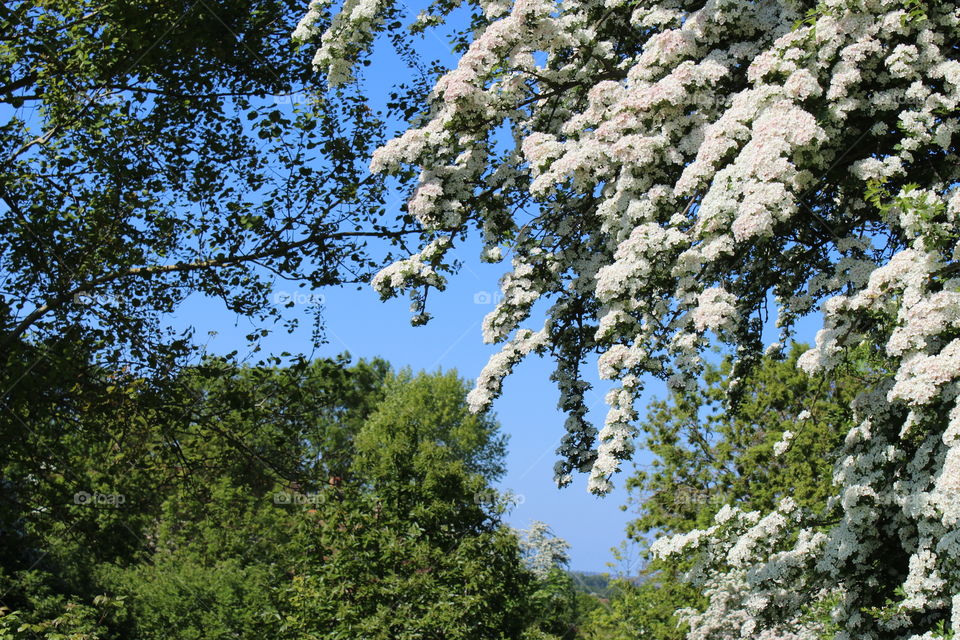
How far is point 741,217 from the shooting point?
5586mm

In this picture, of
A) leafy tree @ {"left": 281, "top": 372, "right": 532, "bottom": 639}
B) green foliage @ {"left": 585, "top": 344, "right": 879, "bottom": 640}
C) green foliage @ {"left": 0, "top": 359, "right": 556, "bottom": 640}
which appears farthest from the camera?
green foliage @ {"left": 585, "top": 344, "right": 879, "bottom": 640}

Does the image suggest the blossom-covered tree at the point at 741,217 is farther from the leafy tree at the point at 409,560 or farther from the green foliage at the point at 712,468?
the green foliage at the point at 712,468

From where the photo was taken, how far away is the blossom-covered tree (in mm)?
5703

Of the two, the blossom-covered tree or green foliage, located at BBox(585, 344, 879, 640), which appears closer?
the blossom-covered tree

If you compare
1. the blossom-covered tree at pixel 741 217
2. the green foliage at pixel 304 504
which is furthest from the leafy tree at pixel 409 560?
the blossom-covered tree at pixel 741 217

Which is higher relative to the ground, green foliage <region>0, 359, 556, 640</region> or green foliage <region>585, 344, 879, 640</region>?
green foliage <region>585, 344, 879, 640</region>

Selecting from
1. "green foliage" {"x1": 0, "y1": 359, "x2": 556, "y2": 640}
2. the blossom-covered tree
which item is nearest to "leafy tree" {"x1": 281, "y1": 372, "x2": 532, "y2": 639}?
"green foliage" {"x1": 0, "y1": 359, "x2": 556, "y2": 640}

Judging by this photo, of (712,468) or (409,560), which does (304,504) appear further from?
(712,468)

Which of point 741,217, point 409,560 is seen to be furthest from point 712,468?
point 741,217

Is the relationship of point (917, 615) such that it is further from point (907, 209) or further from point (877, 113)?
point (877, 113)

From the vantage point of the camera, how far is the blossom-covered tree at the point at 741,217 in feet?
18.7

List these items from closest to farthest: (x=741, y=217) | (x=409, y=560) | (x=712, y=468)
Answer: (x=741, y=217), (x=409, y=560), (x=712, y=468)

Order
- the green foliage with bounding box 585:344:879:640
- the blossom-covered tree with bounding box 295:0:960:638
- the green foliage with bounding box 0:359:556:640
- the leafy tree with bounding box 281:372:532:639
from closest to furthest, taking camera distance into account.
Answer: the blossom-covered tree with bounding box 295:0:960:638
the green foliage with bounding box 0:359:556:640
the leafy tree with bounding box 281:372:532:639
the green foliage with bounding box 585:344:879:640

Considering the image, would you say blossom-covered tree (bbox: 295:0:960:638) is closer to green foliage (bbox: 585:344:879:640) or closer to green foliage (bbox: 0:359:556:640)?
green foliage (bbox: 0:359:556:640)
